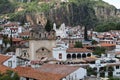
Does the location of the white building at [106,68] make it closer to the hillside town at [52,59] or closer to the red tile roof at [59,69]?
the hillside town at [52,59]

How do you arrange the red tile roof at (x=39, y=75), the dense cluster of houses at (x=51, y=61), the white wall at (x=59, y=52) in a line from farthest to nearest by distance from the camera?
the white wall at (x=59, y=52) → the dense cluster of houses at (x=51, y=61) → the red tile roof at (x=39, y=75)

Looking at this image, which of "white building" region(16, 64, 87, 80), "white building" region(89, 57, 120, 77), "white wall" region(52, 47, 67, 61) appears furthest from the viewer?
"white wall" region(52, 47, 67, 61)


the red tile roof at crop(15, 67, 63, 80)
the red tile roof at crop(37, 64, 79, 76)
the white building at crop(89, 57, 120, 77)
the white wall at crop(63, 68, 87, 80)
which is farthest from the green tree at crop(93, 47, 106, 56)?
the red tile roof at crop(15, 67, 63, 80)

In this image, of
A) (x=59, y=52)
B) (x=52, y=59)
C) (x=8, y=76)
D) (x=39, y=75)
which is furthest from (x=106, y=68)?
(x=8, y=76)

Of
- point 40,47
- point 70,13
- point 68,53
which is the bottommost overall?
point 68,53

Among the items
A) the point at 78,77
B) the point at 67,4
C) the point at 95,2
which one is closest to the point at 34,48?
the point at 78,77

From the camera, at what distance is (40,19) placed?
12206 centimetres

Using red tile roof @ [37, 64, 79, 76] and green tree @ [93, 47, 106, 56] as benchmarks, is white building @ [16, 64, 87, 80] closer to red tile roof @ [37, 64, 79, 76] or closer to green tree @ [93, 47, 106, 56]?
red tile roof @ [37, 64, 79, 76]

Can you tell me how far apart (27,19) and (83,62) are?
253 ft

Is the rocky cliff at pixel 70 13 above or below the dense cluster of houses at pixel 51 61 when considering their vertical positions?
above

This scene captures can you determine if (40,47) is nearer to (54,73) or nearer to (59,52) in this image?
(59,52)

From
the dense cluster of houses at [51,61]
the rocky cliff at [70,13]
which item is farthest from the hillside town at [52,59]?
the rocky cliff at [70,13]

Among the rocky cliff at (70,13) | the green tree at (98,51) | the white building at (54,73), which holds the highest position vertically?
the rocky cliff at (70,13)

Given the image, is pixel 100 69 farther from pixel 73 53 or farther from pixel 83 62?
pixel 73 53
